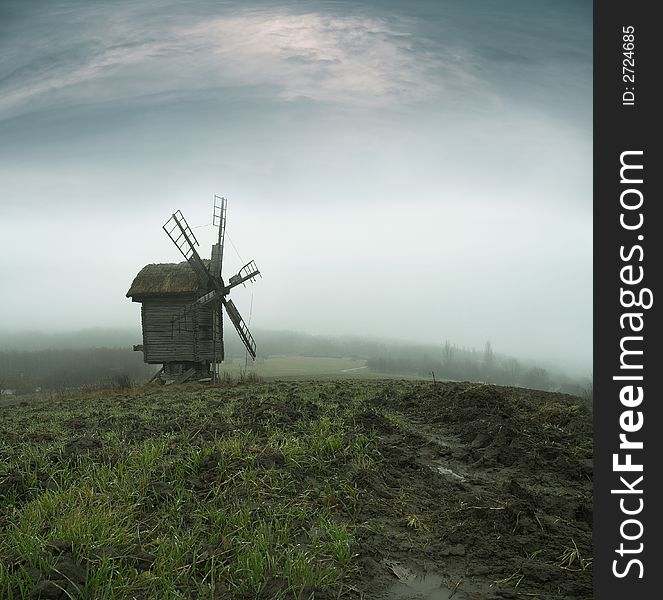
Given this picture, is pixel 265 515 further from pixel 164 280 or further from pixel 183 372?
pixel 164 280

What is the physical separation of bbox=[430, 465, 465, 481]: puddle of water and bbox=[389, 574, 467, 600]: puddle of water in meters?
2.59

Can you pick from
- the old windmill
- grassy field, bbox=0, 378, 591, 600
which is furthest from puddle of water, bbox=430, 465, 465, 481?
the old windmill

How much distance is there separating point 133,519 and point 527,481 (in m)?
4.73

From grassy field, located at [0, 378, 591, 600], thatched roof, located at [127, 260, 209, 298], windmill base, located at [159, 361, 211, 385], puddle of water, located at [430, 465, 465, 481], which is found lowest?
windmill base, located at [159, 361, 211, 385]

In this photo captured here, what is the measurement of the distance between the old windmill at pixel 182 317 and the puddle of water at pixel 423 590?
787 inches

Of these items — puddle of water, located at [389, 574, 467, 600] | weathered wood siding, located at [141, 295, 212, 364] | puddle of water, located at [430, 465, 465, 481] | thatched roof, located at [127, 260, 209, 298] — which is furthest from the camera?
weathered wood siding, located at [141, 295, 212, 364]

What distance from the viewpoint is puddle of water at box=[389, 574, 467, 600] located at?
371 centimetres

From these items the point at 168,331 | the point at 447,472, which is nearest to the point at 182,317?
the point at 168,331

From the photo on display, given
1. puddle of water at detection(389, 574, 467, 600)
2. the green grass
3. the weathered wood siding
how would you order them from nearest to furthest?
the green grass < puddle of water at detection(389, 574, 467, 600) < the weathered wood siding

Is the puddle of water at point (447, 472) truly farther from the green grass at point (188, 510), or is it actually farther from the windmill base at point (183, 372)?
the windmill base at point (183, 372)

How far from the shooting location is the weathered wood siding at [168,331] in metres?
22.8

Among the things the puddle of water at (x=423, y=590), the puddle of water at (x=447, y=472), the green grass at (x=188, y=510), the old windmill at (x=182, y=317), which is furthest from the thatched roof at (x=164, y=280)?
the puddle of water at (x=423, y=590)

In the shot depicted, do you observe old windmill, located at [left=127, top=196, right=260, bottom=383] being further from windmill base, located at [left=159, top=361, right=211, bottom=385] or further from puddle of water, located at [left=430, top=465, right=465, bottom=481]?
puddle of water, located at [left=430, top=465, right=465, bottom=481]

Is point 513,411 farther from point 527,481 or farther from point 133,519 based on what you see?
point 133,519
